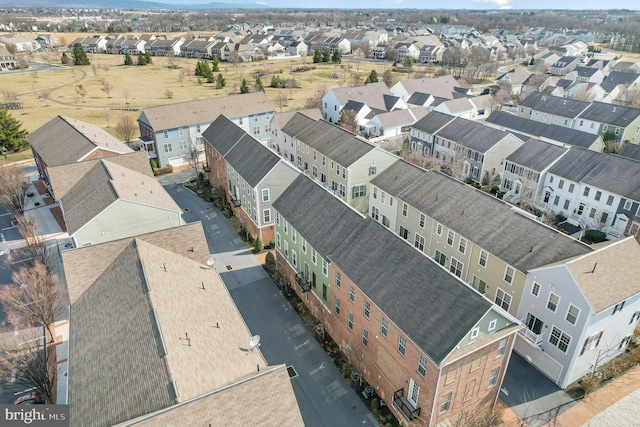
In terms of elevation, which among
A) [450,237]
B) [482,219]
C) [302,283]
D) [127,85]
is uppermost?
[482,219]

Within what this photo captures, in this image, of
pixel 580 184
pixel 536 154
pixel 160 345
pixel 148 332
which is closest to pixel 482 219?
pixel 580 184

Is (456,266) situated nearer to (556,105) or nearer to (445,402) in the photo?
(445,402)

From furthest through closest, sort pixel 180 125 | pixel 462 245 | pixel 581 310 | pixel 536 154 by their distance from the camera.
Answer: pixel 180 125 → pixel 536 154 → pixel 462 245 → pixel 581 310

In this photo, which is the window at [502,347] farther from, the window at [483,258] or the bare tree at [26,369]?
the bare tree at [26,369]

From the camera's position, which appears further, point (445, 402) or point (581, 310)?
point (581, 310)

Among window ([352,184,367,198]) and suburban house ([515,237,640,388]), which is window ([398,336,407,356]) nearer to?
suburban house ([515,237,640,388])

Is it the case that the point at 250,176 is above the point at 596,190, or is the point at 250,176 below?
above
